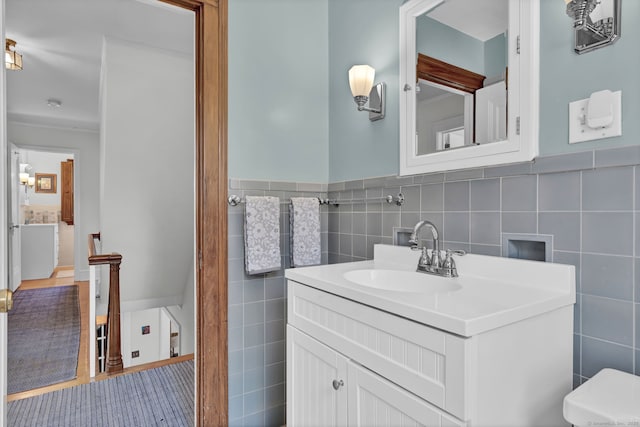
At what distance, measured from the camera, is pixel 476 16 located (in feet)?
4.38

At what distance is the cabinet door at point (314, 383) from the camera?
1130 millimetres

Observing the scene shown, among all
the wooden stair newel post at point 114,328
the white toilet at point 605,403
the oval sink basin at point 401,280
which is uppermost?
the oval sink basin at point 401,280

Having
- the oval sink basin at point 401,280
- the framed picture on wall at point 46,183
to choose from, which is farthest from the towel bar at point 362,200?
the framed picture on wall at point 46,183

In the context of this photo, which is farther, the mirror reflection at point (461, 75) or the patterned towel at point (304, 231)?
the patterned towel at point (304, 231)

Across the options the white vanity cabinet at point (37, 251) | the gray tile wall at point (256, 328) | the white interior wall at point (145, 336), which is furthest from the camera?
the white vanity cabinet at point (37, 251)

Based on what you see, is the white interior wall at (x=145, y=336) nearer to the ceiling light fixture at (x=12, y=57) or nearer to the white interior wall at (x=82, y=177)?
the white interior wall at (x=82, y=177)

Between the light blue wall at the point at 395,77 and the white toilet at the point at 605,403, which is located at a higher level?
the light blue wall at the point at 395,77

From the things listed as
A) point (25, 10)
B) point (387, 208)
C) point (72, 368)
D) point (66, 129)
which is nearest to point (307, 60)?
point (387, 208)

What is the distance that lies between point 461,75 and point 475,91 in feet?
0.37

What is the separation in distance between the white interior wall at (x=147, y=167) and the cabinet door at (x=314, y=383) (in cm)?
225

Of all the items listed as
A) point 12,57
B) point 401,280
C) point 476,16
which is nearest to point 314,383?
point 401,280

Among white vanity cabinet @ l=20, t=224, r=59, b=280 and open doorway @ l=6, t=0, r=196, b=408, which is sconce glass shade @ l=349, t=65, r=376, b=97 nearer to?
open doorway @ l=6, t=0, r=196, b=408

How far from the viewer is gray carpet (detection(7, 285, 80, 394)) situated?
2.45m

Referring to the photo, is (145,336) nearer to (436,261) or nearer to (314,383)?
(314,383)
